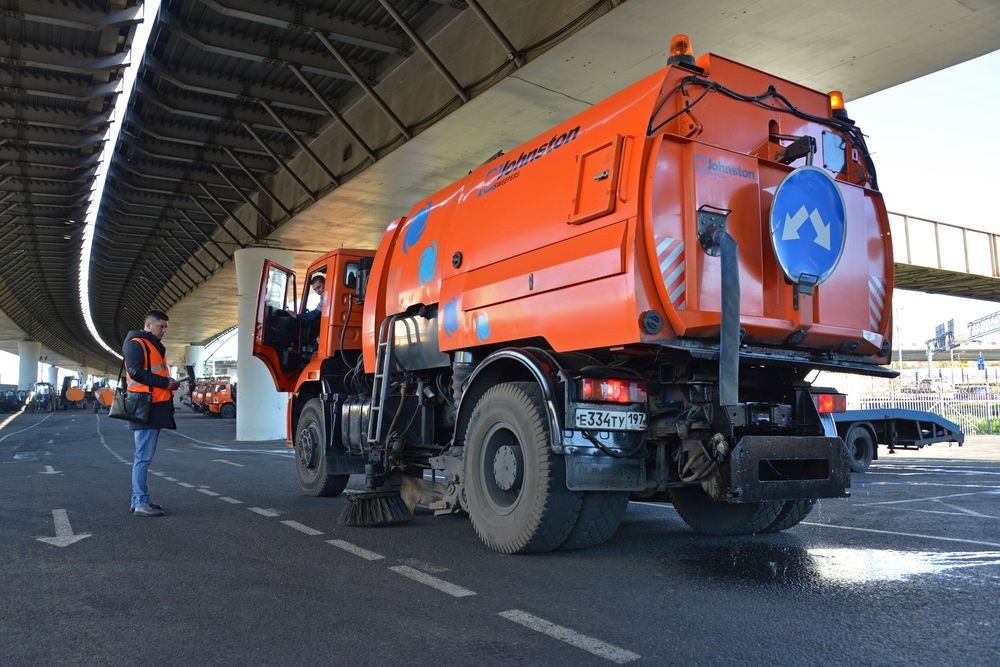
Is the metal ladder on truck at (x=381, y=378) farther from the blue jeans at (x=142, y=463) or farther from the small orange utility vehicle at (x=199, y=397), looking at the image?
the small orange utility vehicle at (x=199, y=397)

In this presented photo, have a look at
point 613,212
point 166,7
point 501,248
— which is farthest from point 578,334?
point 166,7

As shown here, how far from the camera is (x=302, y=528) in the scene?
6.78 metres

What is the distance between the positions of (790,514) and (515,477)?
7.72 ft

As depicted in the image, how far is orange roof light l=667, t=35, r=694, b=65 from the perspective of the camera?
4.96 metres

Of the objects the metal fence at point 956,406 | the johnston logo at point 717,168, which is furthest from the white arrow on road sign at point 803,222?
the metal fence at point 956,406

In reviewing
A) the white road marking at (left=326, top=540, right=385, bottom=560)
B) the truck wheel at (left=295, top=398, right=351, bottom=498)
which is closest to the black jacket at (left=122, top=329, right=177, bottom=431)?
the truck wheel at (left=295, top=398, right=351, bottom=498)

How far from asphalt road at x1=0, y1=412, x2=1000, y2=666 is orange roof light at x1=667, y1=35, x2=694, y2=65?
129 inches

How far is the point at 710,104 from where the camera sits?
16.4 feet

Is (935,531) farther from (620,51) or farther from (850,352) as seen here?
(620,51)

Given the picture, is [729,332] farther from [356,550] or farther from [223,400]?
[223,400]

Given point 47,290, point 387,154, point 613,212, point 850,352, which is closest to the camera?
point 613,212

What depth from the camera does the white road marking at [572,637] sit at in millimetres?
3299

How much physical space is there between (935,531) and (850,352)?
2.15 metres

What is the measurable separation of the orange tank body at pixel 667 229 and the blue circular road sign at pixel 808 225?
7 cm
